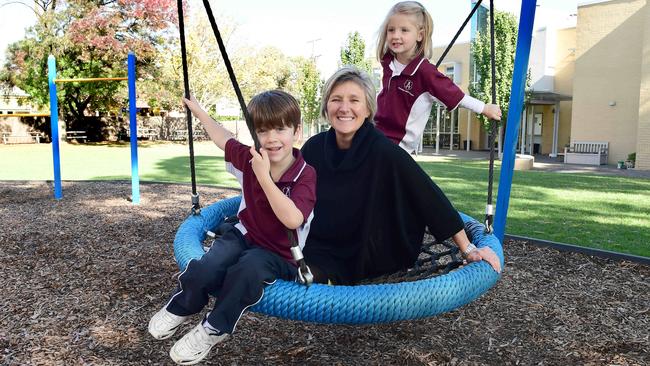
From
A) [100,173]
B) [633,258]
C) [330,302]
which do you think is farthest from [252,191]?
[100,173]

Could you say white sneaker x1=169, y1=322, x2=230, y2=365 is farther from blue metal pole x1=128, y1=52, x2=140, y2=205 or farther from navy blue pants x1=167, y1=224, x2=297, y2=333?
blue metal pole x1=128, y1=52, x2=140, y2=205

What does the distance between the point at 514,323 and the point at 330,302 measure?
1.64 m

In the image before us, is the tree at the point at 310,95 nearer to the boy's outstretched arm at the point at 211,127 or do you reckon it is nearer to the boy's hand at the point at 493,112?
the boy's hand at the point at 493,112

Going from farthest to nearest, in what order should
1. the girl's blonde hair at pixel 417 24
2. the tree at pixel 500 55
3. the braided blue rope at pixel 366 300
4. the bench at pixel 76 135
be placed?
the bench at pixel 76 135 < the tree at pixel 500 55 < the girl's blonde hair at pixel 417 24 < the braided blue rope at pixel 366 300

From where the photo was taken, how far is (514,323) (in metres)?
2.91

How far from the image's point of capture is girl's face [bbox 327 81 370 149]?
6.93ft

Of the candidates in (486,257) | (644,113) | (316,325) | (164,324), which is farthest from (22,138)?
(486,257)

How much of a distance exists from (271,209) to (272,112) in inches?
13.7

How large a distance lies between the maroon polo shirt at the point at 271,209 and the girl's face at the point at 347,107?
0.23m

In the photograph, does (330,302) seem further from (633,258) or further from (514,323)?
(633,258)

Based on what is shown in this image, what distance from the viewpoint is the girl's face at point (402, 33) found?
8.70ft

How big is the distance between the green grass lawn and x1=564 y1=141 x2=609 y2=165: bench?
19.8 feet

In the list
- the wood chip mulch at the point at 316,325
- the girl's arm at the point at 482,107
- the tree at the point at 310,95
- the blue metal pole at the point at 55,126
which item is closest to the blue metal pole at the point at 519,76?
the girl's arm at the point at 482,107

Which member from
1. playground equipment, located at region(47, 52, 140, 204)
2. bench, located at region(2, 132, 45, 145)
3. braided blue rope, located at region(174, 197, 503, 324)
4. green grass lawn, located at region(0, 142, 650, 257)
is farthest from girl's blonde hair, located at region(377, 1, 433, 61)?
bench, located at region(2, 132, 45, 145)
